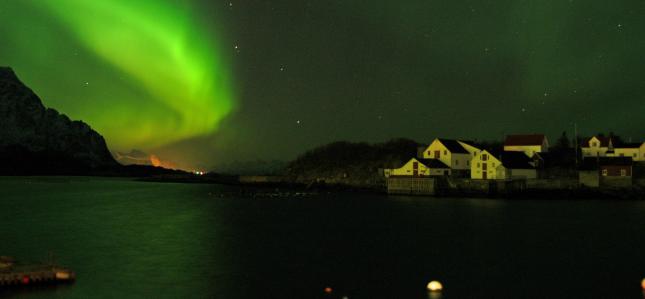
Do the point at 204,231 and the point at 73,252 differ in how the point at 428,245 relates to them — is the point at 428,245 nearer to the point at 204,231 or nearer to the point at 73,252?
the point at 204,231

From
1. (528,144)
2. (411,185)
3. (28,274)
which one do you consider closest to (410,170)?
(411,185)

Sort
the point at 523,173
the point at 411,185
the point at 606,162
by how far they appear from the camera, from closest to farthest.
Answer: the point at 606,162
the point at 523,173
the point at 411,185

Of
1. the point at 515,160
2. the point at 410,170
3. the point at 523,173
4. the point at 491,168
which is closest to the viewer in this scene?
the point at 491,168

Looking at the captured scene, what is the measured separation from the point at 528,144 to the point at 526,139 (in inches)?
87.5

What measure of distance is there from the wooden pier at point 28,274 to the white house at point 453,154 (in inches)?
3264

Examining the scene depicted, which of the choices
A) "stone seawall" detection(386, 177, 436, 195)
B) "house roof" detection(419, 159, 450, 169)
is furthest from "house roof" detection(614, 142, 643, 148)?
"stone seawall" detection(386, 177, 436, 195)

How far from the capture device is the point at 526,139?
109562 mm

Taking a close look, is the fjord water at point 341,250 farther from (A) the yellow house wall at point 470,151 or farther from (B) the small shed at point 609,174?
(A) the yellow house wall at point 470,151

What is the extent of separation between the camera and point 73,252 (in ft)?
132

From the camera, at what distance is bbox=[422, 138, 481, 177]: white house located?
4048 inches

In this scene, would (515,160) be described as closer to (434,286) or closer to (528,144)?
(528,144)

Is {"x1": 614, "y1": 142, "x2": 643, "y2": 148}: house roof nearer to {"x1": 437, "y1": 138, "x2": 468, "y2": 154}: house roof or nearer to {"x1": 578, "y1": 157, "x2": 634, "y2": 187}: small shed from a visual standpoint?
{"x1": 578, "y1": 157, "x2": 634, "y2": 187}: small shed

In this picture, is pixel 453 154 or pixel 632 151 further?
pixel 453 154

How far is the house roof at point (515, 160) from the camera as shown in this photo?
300 feet
